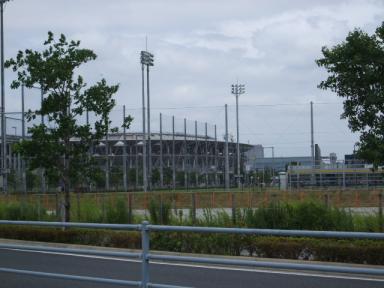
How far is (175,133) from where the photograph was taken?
76.9 metres

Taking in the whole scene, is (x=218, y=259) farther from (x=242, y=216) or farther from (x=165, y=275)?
(x=242, y=216)

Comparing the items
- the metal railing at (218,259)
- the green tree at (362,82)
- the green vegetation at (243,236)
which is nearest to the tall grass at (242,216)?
the green vegetation at (243,236)

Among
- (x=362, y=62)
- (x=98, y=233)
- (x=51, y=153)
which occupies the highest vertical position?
(x=362, y=62)

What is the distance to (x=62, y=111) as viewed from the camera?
20609mm

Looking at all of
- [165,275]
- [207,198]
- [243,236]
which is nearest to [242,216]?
[243,236]

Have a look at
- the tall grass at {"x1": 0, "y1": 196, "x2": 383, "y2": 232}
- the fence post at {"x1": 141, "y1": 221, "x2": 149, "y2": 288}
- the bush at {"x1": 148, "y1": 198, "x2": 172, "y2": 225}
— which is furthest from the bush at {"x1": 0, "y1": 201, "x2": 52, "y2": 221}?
the fence post at {"x1": 141, "y1": 221, "x2": 149, "y2": 288}

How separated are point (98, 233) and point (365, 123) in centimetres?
809

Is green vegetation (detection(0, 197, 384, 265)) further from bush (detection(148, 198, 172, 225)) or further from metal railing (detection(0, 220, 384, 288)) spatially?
metal railing (detection(0, 220, 384, 288))

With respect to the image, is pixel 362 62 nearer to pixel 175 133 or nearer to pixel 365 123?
pixel 365 123

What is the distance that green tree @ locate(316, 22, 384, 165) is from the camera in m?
12.4

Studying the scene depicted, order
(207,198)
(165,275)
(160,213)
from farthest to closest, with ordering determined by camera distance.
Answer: (207,198) → (160,213) → (165,275)

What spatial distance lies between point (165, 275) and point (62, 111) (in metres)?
12.7

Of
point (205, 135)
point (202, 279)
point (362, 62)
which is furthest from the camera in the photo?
point (205, 135)

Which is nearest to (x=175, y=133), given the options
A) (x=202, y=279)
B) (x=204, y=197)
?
(x=204, y=197)
